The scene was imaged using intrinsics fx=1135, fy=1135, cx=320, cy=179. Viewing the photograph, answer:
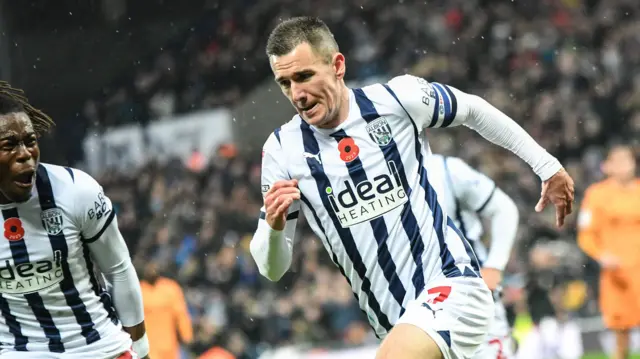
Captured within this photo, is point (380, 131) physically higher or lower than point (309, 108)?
lower

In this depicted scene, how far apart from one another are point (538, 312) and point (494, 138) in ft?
21.2

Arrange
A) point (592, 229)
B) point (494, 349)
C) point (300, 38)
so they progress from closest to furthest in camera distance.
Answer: point (300, 38)
point (494, 349)
point (592, 229)

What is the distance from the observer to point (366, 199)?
431 centimetres

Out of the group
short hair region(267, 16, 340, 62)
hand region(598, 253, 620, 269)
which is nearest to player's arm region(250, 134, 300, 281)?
short hair region(267, 16, 340, 62)

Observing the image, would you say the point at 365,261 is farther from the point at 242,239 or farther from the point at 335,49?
the point at 242,239

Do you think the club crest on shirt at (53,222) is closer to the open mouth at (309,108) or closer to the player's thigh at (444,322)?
the open mouth at (309,108)

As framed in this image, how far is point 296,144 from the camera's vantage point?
4.44m

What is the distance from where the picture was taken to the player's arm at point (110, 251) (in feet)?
13.8

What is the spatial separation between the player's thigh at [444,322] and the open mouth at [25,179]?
140 cm

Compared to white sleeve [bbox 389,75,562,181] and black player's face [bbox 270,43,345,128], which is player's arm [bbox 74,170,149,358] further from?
white sleeve [bbox 389,75,562,181]

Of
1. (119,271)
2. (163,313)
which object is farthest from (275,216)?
(163,313)

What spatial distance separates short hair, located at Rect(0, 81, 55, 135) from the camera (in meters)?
4.11

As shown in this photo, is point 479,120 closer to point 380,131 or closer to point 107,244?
point 380,131

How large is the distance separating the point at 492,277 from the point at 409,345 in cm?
203
